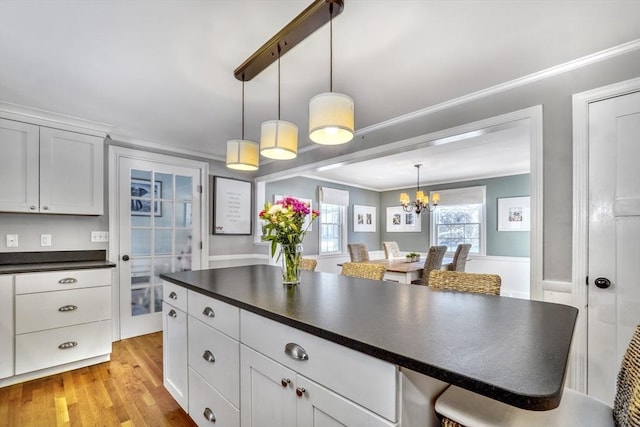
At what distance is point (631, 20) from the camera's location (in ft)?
5.27

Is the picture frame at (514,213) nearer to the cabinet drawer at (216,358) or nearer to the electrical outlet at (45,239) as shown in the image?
the cabinet drawer at (216,358)

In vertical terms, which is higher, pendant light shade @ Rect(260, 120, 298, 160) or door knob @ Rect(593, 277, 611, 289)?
pendant light shade @ Rect(260, 120, 298, 160)

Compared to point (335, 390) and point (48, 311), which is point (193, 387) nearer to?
point (335, 390)

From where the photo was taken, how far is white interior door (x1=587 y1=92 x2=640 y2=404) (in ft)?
5.89

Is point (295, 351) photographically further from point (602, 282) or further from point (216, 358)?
point (602, 282)

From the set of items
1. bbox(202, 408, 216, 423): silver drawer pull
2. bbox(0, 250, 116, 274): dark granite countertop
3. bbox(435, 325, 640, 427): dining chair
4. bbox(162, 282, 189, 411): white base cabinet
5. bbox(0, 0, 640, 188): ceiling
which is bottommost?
bbox(202, 408, 216, 423): silver drawer pull

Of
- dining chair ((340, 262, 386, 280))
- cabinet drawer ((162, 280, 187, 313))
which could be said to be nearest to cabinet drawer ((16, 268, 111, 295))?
cabinet drawer ((162, 280, 187, 313))

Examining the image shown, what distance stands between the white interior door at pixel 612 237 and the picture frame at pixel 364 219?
5.02 m

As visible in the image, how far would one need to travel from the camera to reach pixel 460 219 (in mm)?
6281

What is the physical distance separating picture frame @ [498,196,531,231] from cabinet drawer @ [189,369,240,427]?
5693 millimetres

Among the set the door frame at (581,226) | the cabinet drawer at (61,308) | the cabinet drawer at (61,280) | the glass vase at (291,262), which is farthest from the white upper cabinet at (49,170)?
the door frame at (581,226)

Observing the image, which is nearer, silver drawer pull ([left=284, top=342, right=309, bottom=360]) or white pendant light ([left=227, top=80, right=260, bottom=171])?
silver drawer pull ([left=284, top=342, right=309, bottom=360])

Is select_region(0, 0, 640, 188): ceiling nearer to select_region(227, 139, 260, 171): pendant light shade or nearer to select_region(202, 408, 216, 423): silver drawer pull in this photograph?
select_region(227, 139, 260, 171): pendant light shade

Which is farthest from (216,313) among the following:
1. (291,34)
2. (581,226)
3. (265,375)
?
(581,226)
